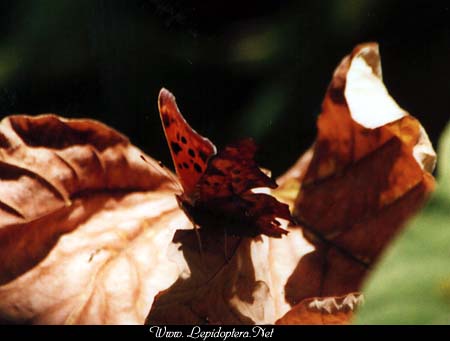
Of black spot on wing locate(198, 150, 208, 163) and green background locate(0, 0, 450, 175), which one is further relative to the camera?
green background locate(0, 0, 450, 175)

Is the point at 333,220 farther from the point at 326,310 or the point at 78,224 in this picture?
the point at 78,224

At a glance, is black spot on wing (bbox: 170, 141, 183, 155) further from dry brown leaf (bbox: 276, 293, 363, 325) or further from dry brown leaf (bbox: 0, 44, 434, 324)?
dry brown leaf (bbox: 276, 293, 363, 325)

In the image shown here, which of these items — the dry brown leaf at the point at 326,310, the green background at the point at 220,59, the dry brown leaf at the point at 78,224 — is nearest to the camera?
the dry brown leaf at the point at 326,310

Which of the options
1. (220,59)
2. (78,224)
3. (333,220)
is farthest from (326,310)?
(220,59)

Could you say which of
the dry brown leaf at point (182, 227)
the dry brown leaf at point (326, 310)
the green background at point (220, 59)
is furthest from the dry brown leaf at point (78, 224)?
the dry brown leaf at point (326, 310)

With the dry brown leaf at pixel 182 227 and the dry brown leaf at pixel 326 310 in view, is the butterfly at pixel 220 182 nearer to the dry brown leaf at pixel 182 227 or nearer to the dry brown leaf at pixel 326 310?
the dry brown leaf at pixel 182 227

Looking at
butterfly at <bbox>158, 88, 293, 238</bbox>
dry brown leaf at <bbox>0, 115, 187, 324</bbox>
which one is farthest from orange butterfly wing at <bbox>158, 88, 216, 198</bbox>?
dry brown leaf at <bbox>0, 115, 187, 324</bbox>
